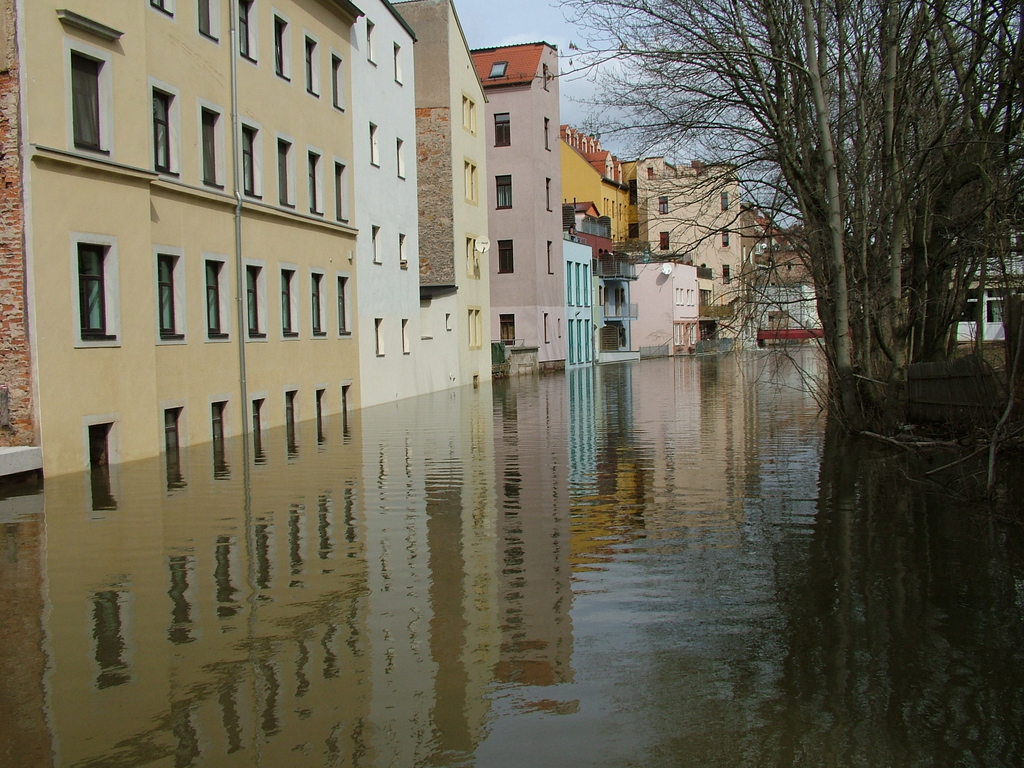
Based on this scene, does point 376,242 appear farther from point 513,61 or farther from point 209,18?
point 513,61

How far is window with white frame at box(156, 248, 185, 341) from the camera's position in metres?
19.8

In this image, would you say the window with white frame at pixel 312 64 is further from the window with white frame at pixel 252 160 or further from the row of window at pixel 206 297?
the row of window at pixel 206 297

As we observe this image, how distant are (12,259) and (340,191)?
1529 cm

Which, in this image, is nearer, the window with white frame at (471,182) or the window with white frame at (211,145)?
the window with white frame at (211,145)

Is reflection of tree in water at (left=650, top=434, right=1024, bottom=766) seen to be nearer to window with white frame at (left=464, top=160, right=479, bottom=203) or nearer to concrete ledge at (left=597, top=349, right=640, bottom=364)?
window with white frame at (left=464, top=160, right=479, bottom=203)

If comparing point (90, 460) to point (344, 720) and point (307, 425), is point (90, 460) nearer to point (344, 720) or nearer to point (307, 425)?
point (307, 425)

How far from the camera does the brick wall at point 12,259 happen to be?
610 inches

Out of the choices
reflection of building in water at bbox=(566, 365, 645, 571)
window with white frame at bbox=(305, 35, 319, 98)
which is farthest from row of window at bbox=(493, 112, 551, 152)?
reflection of building in water at bbox=(566, 365, 645, 571)

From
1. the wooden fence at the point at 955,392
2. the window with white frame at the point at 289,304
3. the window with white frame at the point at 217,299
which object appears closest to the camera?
the wooden fence at the point at 955,392

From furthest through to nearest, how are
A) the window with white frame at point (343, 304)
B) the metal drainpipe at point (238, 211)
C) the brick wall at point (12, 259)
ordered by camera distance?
1. the window with white frame at point (343, 304)
2. the metal drainpipe at point (238, 211)
3. the brick wall at point (12, 259)

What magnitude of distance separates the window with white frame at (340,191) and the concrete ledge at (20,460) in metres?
15.4

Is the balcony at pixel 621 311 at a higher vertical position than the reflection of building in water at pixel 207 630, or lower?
higher

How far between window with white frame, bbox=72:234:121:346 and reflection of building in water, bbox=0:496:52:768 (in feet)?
18.6

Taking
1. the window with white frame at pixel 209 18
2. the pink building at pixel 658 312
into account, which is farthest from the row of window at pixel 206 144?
the pink building at pixel 658 312
